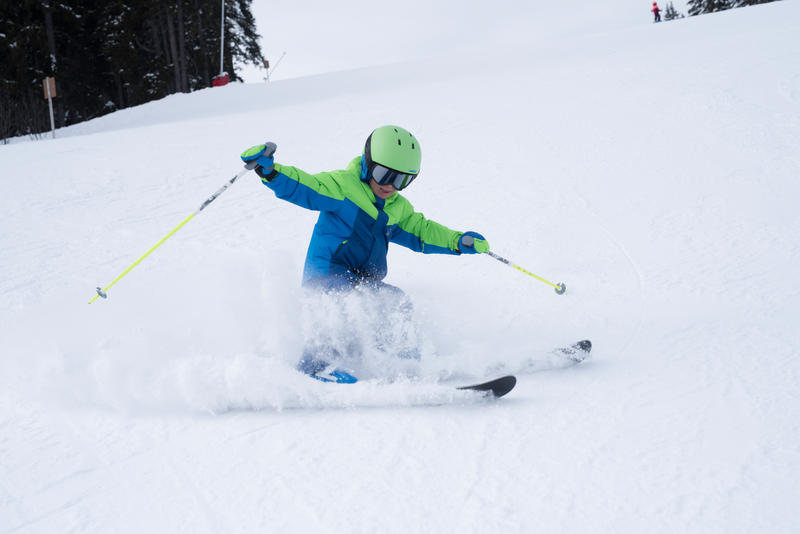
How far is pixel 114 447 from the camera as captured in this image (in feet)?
7.16

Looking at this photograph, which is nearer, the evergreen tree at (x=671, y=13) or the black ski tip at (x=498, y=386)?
the black ski tip at (x=498, y=386)

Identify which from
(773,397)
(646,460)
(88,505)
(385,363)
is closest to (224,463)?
(88,505)

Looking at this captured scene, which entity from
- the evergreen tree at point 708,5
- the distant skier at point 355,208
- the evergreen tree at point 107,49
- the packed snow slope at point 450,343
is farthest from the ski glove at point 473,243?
the evergreen tree at point 708,5

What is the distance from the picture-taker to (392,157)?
3027 millimetres

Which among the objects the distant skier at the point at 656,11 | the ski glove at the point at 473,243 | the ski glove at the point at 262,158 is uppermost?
the distant skier at the point at 656,11

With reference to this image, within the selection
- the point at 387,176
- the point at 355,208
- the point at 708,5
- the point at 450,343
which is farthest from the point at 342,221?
the point at 708,5

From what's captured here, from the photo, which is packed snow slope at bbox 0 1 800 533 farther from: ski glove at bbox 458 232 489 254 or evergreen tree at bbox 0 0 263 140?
evergreen tree at bbox 0 0 263 140

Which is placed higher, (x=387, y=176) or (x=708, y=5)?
(x=708, y=5)

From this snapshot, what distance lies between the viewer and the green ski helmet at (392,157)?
3033mm

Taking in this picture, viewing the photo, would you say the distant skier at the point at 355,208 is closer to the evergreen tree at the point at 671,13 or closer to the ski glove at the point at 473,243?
the ski glove at the point at 473,243

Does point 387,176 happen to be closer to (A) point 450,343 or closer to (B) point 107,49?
(A) point 450,343

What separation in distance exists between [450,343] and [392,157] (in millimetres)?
1185

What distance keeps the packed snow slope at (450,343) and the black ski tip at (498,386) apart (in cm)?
7

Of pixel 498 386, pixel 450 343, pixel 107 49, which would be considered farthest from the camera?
pixel 107 49
